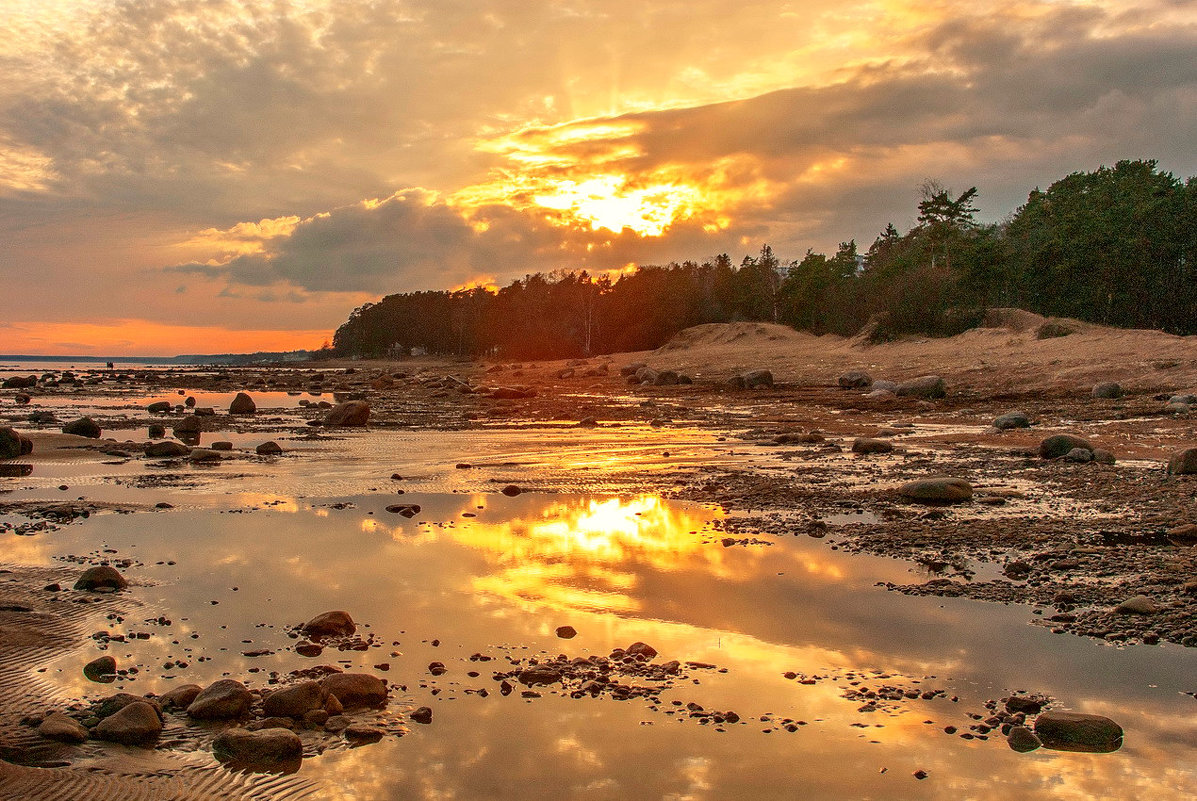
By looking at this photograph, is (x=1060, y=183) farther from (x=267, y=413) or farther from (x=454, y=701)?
(x=454, y=701)

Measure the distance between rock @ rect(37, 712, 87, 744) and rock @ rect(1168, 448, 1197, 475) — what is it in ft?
45.8

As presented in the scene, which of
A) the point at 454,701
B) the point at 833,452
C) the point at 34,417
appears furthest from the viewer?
the point at 34,417

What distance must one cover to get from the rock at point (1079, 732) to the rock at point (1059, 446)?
37.8ft

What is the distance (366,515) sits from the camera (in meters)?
12.3

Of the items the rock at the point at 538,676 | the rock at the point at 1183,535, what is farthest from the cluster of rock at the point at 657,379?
the rock at the point at 538,676

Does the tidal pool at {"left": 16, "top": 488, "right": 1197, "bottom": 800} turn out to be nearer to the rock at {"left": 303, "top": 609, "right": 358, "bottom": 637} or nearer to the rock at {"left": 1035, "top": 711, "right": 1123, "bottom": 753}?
the rock at {"left": 1035, "top": 711, "right": 1123, "bottom": 753}

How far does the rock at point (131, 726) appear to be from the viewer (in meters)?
5.20

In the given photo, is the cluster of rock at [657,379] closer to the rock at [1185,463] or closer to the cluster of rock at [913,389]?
the cluster of rock at [913,389]

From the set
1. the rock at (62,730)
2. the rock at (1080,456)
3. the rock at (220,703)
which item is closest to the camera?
the rock at (62,730)

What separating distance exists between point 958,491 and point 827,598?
202 inches

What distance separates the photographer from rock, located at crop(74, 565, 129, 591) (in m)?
8.24

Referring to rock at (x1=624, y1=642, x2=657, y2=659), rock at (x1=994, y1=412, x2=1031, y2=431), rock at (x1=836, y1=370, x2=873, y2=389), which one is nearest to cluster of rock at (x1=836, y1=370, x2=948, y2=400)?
rock at (x1=836, y1=370, x2=873, y2=389)

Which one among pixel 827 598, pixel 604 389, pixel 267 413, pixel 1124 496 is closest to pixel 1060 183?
pixel 604 389

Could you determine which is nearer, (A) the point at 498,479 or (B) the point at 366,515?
(B) the point at 366,515
